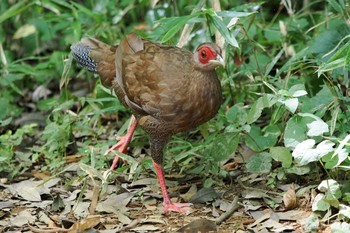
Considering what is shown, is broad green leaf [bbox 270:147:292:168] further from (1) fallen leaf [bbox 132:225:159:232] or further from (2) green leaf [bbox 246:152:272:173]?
(1) fallen leaf [bbox 132:225:159:232]

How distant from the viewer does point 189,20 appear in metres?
4.86

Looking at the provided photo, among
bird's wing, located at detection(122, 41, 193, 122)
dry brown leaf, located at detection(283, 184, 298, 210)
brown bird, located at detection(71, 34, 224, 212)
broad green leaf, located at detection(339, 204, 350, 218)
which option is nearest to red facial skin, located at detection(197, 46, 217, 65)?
brown bird, located at detection(71, 34, 224, 212)

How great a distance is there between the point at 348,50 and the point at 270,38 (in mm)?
2139

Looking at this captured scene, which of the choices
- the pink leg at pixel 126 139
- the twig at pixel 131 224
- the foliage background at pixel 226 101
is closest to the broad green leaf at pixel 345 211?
the foliage background at pixel 226 101

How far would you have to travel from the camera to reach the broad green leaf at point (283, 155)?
15.1 feet

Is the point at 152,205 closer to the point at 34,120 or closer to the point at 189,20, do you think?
the point at 189,20

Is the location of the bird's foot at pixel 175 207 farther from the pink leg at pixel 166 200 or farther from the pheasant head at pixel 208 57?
the pheasant head at pixel 208 57

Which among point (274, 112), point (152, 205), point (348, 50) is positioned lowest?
point (152, 205)

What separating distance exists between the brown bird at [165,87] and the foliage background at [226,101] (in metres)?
0.16

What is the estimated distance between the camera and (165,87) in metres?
4.57

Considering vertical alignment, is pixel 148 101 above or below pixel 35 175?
above

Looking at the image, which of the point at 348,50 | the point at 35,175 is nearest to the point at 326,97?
the point at 348,50

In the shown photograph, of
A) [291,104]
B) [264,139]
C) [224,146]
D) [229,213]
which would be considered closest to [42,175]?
[224,146]

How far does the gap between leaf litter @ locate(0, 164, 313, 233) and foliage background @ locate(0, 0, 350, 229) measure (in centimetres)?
14
